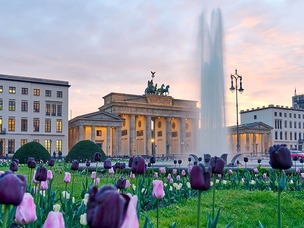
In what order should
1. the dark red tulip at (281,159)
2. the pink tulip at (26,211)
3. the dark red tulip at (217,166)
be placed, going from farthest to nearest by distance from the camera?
the dark red tulip at (217,166)
the dark red tulip at (281,159)
the pink tulip at (26,211)

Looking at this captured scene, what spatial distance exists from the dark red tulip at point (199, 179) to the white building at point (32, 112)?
63.0 m

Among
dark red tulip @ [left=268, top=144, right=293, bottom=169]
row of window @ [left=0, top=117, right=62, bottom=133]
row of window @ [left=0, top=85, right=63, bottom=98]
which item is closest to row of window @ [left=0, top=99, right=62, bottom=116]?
row of window @ [left=0, top=117, right=62, bottom=133]

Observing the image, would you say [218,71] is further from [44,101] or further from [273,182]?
[44,101]

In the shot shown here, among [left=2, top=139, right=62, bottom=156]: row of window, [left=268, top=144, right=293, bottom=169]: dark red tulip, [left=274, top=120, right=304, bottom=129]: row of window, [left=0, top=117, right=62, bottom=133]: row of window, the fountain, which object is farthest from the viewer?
[left=274, top=120, right=304, bottom=129]: row of window

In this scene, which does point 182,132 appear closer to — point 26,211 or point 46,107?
point 46,107

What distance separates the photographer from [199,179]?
2.37m

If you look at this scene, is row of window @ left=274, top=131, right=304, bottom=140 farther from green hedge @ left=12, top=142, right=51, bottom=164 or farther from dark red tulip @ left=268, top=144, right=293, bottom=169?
dark red tulip @ left=268, top=144, right=293, bottom=169

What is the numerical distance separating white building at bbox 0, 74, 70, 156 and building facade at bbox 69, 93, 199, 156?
4.28m

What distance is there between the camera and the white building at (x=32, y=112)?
60625mm

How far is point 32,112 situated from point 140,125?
2761cm

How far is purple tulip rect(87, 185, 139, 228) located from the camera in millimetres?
1122

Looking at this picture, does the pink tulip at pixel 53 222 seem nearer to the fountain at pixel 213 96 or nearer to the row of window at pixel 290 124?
the fountain at pixel 213 96

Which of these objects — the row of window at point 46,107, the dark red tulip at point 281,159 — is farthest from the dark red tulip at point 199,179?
the row of window at point 46,107

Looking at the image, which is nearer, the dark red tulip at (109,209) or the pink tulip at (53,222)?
the dark red tulip at (109,209)
